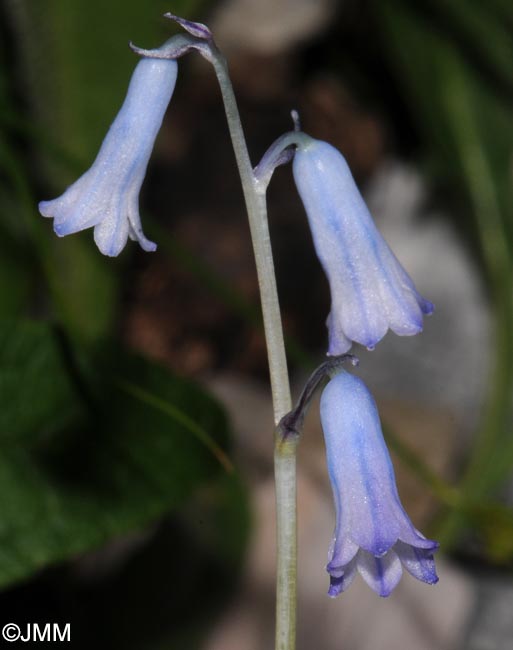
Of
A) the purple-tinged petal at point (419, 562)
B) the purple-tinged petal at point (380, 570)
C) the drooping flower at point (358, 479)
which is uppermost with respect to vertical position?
the drooping flower at point (358, 479)

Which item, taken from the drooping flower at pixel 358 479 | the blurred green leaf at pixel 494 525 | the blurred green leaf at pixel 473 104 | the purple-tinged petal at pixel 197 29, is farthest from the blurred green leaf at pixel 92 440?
the blurred green leaf at pixel 473 104

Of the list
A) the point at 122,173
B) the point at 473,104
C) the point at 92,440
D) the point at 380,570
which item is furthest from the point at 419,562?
the point at 473,104

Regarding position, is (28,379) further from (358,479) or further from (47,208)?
(358,479)

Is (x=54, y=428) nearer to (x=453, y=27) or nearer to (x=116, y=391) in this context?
(x=116, y=391)

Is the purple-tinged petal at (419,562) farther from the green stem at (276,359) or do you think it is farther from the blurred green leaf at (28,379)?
the blurred green leaf at (28,379)

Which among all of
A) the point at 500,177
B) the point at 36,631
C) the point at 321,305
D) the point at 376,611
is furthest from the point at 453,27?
the point at 36,631

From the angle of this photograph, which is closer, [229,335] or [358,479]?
[358,479]

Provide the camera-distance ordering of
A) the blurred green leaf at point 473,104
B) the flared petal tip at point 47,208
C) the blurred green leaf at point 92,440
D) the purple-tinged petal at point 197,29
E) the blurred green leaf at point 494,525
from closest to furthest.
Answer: the purple-tinged petal at point 197,29 < the flared petal tip at point 47,208 < the blurred green leaf at point 92,440 < the blurred green leaf at point 494,525 < the blurred green leaf at point 473,104
